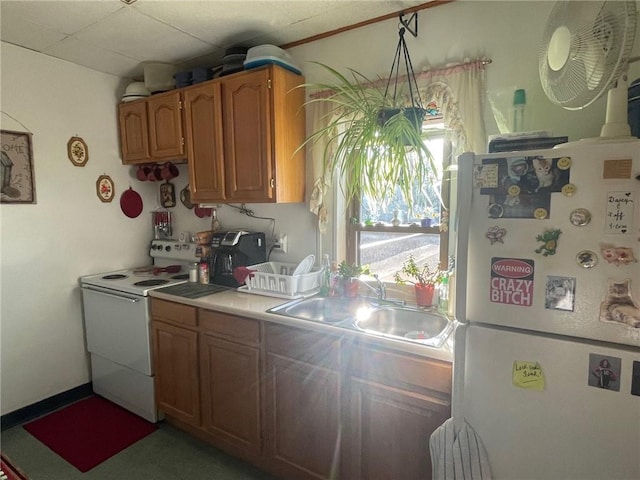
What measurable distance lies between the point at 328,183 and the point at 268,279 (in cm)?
66

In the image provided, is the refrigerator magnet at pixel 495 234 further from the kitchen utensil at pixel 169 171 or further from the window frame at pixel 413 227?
the kitchen utensil at pixel 169 171

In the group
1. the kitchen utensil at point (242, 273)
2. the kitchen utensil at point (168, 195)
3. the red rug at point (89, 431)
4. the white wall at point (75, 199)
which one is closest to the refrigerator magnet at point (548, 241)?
the white wall at point (75, 199)

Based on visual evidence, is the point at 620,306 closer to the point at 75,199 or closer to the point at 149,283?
the point at 149,283

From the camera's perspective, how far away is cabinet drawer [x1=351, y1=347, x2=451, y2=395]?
4.54 ft

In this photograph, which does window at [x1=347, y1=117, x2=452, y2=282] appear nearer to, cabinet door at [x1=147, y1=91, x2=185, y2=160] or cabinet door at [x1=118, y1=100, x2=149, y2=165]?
cabinet door at [x1=147, y1=91, x2=185, y2=160]

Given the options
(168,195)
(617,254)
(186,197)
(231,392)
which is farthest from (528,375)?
(168,195)

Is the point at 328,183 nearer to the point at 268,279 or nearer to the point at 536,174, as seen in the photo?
the point at 268,279

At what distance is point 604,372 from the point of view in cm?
97

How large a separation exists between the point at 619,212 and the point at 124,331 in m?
2.58

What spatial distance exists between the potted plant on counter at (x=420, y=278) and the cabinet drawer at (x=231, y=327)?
32.6 inches

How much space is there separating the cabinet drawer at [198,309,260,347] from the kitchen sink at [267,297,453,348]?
0.15 m

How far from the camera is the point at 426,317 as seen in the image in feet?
6.01

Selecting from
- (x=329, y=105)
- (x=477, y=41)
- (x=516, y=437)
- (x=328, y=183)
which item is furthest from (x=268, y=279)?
(x=477, y=41)

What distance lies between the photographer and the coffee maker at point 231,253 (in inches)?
93.9
